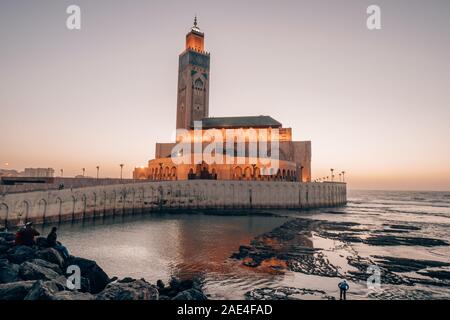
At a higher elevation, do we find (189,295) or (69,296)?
(69,296)

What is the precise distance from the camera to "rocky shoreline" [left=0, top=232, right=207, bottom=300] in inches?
365

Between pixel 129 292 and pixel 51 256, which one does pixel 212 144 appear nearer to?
pixel 51 256

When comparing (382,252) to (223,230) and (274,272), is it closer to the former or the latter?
(274,272)

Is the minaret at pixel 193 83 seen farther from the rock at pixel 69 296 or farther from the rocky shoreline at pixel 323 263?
the rock at pixel 69 296

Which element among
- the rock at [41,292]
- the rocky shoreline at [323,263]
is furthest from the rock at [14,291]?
the rocky shoreline at [323,263]

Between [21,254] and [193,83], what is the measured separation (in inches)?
3428

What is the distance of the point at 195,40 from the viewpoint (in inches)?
3927

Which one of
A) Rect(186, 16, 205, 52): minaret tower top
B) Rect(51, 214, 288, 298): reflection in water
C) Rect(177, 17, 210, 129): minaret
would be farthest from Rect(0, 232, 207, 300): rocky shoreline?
Rect(186, 16, 205, 52): minaret tower top

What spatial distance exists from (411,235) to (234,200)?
111 ft

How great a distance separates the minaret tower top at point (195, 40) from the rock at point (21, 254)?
309 ft

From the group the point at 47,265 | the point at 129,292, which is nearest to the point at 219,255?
the point at 47,265

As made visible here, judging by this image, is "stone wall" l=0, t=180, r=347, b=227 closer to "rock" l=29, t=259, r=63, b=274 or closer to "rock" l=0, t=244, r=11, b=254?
"rock" l=0, t=244, r=11, b=254
